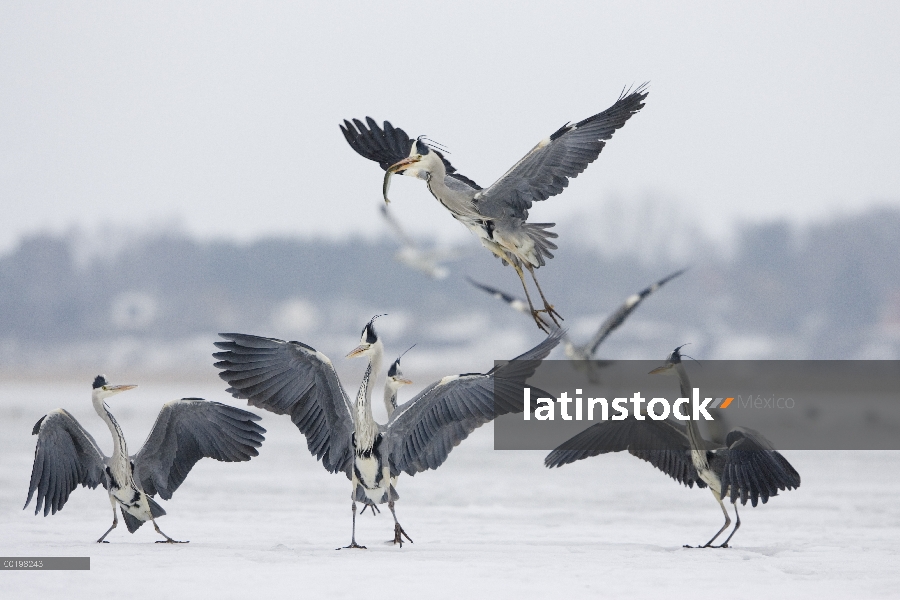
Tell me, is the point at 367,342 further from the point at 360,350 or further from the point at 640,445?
the point at 640,445

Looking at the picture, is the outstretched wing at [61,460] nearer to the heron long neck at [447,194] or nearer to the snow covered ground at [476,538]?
the snow covered ground at [476,538]

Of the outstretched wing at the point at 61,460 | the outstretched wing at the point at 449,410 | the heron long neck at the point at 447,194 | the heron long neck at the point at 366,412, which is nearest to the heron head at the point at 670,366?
the outstretched wing at the point at 449,410

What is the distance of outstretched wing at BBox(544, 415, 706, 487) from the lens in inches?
412

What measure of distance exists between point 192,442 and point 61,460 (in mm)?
929

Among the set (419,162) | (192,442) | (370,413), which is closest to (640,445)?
(370,413)

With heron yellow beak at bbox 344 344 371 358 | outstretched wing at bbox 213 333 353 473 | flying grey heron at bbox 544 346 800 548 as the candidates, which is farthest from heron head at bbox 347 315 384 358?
flying grey heron at bbox 544 346 800 548

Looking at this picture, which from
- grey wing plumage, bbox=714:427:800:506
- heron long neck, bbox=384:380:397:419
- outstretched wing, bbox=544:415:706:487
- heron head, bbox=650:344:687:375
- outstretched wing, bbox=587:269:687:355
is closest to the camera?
grey wing plumage, bbox=714:427:800:506

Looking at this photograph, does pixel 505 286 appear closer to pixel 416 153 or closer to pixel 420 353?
pixel 420 353

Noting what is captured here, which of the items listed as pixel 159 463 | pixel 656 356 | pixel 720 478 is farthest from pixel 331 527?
pixel 656 356

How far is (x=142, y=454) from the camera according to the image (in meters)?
9.79

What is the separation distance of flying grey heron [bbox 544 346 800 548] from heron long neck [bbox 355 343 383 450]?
60.2 inches

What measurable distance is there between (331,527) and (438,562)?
92.2 inches

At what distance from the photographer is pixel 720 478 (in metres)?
10.3

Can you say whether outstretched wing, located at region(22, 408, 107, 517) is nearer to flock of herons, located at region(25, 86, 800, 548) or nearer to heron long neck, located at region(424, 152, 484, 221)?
flock of herons, located at region(25, 86, 800, 548)
